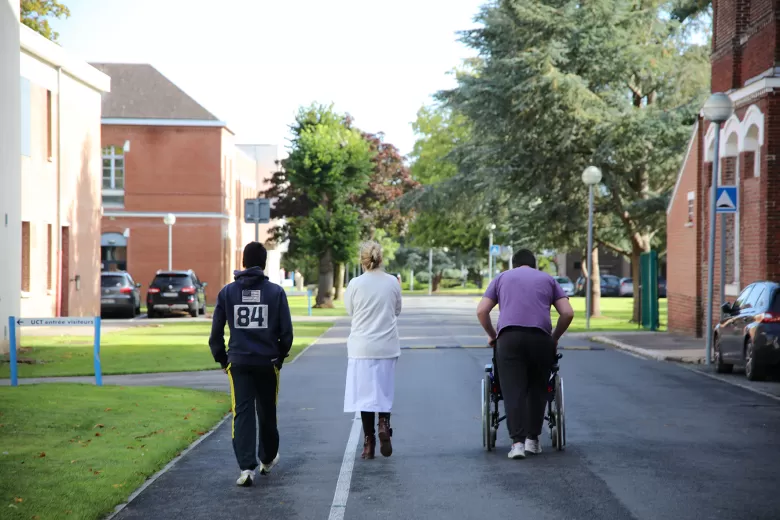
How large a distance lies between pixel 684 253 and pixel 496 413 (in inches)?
880

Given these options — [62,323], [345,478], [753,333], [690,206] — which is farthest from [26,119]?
[345,478]

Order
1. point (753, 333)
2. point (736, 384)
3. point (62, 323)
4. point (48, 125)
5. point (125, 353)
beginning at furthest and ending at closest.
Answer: point (48, 125), point (125, 353), point (753, 333), point (736, 384), point (62, 323)

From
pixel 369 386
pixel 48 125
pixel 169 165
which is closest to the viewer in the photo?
pixel 369 386

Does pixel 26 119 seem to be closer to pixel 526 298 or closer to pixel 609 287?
pixel 526 298

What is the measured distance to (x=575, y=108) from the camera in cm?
3628

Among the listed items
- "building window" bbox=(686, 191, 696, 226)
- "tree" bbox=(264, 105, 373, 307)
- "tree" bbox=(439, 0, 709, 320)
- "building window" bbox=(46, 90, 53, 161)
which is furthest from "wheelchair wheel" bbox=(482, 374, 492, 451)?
"tree" bbox=(264, 105, 373, 307)

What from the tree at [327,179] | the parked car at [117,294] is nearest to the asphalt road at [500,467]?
the parked car at [117,294]

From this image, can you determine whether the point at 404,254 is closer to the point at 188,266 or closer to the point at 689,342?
the point at 188,266

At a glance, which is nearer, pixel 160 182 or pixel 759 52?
pixel 759 52

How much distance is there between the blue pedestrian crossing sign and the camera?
66.0 ft

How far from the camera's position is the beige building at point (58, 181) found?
30.9 meters

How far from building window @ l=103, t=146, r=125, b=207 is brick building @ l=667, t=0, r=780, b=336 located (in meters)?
30.8

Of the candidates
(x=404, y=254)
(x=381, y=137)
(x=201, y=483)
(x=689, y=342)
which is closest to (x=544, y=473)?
(x=201, y=483)

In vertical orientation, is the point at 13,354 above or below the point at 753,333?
below
